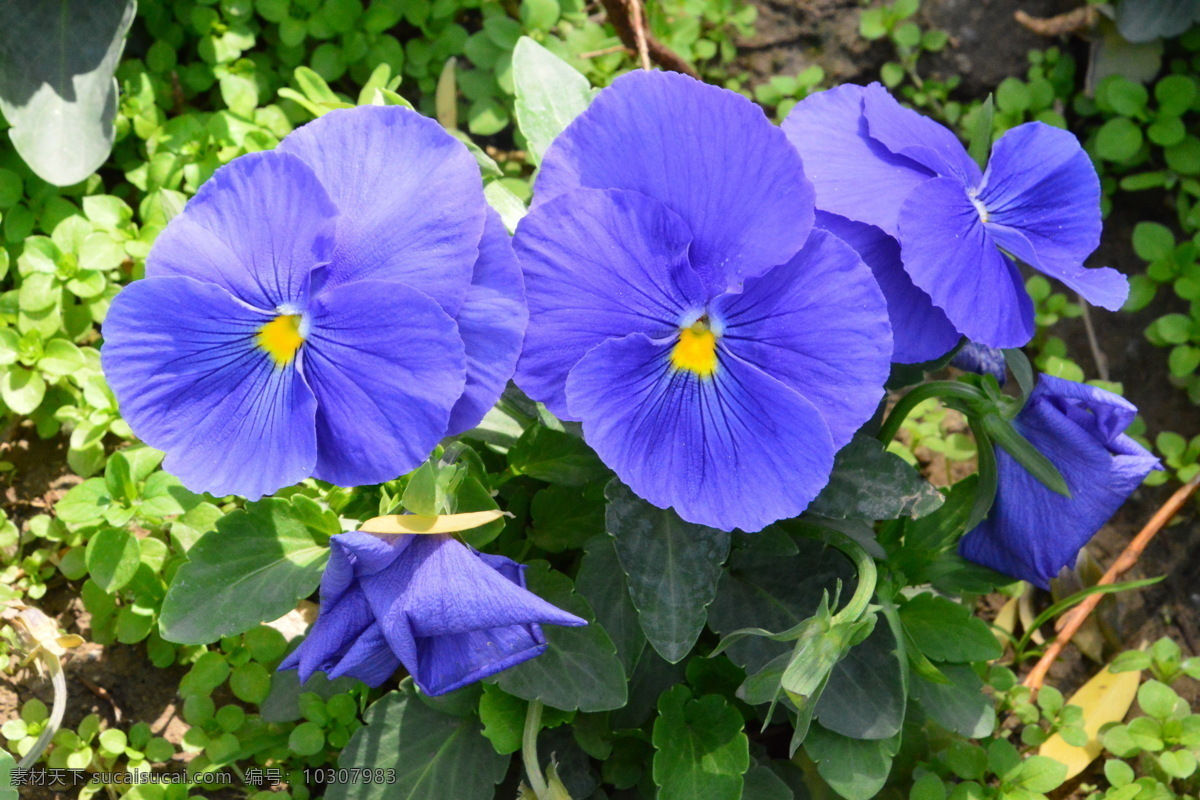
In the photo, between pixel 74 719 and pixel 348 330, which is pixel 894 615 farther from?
pixel 74 719

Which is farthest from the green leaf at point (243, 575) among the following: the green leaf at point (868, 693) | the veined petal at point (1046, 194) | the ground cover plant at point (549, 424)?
the veined petal at point (1046, 194)

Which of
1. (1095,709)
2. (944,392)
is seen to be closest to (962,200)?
(944,392)

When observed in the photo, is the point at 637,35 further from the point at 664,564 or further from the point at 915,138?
the point at 664,564

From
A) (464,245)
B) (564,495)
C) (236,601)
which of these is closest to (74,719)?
(236,601)

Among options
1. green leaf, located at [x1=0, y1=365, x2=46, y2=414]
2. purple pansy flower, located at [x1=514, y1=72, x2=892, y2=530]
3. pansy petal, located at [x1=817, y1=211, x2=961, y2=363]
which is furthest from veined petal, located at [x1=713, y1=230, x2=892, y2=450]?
green leaf, located at [x1=0, y1=365, x2=46, y2=414]

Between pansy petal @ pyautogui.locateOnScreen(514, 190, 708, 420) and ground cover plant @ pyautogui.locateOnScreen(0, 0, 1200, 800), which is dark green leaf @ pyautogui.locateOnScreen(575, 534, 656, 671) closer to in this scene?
ground cover plant @ pyautogui.locateOnScreen(0, 0, 1200, 800)

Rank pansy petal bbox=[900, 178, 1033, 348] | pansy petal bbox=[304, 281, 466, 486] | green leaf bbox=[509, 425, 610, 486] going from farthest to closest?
green leaf bbox=[509, 425, 610, 486]
pansy petal bbox=[900, 178, 1033, 348]
pansy petal bbox=[304, 281, 466, 486]
